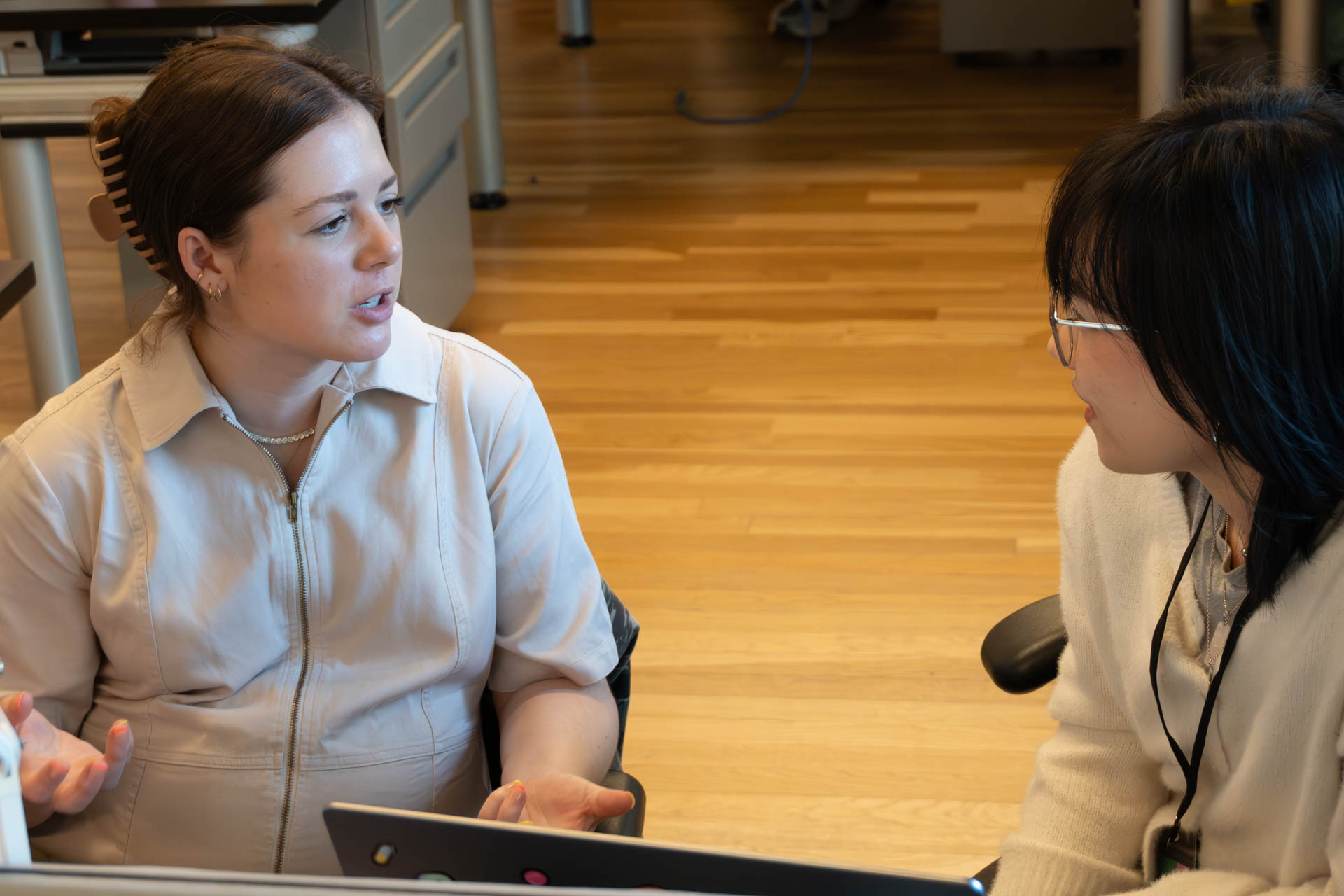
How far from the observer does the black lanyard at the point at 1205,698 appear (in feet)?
3.51

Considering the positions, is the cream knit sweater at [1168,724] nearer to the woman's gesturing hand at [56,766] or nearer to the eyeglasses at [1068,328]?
the eyeglasses at [1068,328]

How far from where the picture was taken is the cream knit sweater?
103 cm

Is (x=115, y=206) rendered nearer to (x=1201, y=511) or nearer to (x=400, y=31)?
(x=1201, y=511)

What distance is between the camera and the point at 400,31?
3.12 meters

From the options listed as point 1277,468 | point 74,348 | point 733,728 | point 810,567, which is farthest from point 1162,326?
point 74,348

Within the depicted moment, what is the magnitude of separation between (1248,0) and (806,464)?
2105 millimetres

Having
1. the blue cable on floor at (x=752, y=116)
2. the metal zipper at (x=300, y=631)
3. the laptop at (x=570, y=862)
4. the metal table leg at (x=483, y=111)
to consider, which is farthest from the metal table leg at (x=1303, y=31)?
the laptop at (x=570, y=862)

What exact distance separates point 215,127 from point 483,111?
3.09m

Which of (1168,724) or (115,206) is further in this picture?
(115,206)

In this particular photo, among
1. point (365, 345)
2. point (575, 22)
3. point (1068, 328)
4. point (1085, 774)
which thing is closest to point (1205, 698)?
point (1085, 774)

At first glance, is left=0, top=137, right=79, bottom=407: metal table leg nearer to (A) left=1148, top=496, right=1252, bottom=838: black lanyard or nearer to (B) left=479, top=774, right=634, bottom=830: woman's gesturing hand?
(B) left=479, top=774, right=634, bottom=830: woman's gesturing hand

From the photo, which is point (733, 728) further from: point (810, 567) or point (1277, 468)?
point (1277, 468)

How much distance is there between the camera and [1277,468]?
3.16ft

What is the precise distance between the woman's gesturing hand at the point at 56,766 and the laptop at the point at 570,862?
15.8 inches
